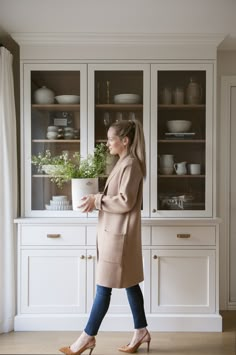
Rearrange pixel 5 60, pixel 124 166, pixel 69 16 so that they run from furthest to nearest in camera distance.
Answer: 1. pixel 5 60
2. pixel 69 16
3. pixel 124 166

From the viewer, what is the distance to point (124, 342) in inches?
100

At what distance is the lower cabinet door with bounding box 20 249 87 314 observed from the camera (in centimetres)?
271

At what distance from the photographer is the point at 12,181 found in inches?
106

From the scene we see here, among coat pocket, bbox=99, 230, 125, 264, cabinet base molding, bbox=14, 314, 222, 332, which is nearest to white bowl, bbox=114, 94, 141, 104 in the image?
coat pocket, bbox=99, 230, 125, 264

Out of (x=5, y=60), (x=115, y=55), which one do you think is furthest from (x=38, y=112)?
(x=115, y=55)

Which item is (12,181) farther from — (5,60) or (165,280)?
(165,280)

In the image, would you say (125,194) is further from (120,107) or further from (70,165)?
(120,107)

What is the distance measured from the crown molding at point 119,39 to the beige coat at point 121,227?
102 centimetres

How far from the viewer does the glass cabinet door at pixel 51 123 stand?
2764 millimetres

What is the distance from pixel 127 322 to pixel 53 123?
1.64m

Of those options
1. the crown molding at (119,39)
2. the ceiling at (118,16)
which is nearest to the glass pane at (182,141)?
the crown molding at (119,39)

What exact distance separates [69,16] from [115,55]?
0.46 m

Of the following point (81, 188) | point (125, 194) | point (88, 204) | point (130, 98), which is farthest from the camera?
point (130, 98)

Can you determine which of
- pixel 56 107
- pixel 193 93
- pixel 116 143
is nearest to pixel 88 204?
pixel 116 143
